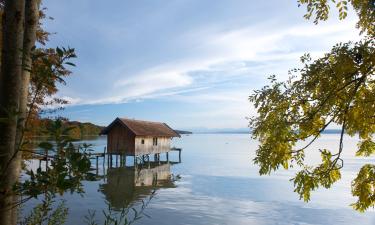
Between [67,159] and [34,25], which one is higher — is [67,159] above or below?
below

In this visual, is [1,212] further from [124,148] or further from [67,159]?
[124,148]

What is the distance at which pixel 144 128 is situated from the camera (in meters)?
44.3

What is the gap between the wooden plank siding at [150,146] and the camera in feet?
137

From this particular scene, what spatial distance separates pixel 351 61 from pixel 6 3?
3586 millimetres

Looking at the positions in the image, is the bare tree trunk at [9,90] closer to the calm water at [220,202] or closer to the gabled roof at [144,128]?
the calm water at [220,202]

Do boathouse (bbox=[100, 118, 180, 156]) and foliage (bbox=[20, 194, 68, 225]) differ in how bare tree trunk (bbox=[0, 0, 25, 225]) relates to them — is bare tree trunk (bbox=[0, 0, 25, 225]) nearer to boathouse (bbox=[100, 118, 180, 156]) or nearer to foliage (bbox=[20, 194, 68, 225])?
foliage (bbox=[20, 194, 68, 225])

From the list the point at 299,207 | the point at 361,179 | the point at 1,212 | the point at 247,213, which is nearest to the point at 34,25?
the point at 1,212

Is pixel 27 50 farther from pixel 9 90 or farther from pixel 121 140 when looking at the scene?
pixel 121 140

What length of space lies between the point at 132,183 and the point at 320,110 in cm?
3081

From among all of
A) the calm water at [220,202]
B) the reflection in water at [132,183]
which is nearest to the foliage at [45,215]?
the calm water at [220,202]

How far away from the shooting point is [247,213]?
80.1ft

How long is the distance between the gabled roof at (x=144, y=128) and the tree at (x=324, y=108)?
36157mm

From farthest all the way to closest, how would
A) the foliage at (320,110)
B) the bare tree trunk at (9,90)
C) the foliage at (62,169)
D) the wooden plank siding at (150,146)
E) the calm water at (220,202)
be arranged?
the wooden plank siding at (150,146) → the calm water at (220,202) → the foliage at (320,110) → the bare tree trunk at (9,90) → the foliage at (62,169)

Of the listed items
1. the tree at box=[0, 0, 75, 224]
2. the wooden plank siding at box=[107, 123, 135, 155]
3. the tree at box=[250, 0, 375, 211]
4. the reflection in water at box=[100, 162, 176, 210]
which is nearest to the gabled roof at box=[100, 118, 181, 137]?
the wooden plank siding at box=[107, 123, 135, 155]
